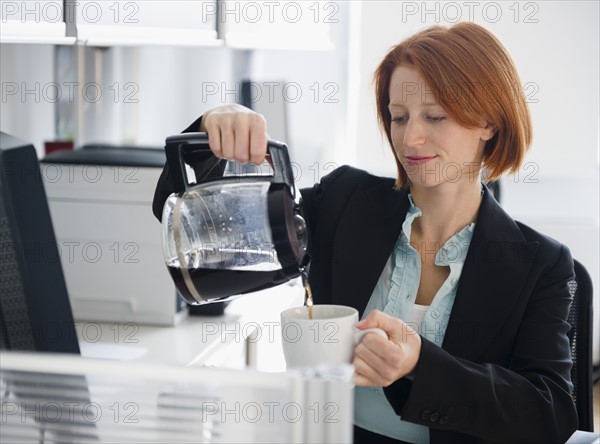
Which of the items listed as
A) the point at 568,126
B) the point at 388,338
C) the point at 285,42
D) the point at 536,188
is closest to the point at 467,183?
the point at 388,338

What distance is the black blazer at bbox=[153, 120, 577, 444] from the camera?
112cm

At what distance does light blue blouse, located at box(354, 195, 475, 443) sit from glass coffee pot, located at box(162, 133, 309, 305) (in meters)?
0.34

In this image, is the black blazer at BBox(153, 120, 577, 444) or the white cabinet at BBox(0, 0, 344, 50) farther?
the white cabinet at BBox(0, 0, 344, 50)

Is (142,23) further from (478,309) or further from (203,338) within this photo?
(478,309)

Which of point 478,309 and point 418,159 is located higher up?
point 418,159

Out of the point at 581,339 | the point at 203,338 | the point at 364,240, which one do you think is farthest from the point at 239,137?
the point at 203,338

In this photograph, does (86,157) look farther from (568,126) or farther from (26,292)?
(568,126)

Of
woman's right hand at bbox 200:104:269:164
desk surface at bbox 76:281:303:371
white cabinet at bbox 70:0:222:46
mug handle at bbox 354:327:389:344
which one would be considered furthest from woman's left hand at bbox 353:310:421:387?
white cabinet at bbox 70:0:222:46

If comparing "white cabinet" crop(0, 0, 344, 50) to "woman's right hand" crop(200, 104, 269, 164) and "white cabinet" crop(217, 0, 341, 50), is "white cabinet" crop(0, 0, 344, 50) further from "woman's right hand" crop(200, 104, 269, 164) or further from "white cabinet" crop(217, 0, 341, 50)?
"woman's right hand" crop(200, 104, 269, 164)

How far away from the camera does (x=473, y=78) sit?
4.30 ft

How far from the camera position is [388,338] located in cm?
99

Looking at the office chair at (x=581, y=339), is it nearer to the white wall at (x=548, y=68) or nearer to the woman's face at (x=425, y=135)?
the woman's face at (x=425, y=135)

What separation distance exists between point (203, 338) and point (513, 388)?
81 cm

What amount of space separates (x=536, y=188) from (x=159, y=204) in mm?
2671
